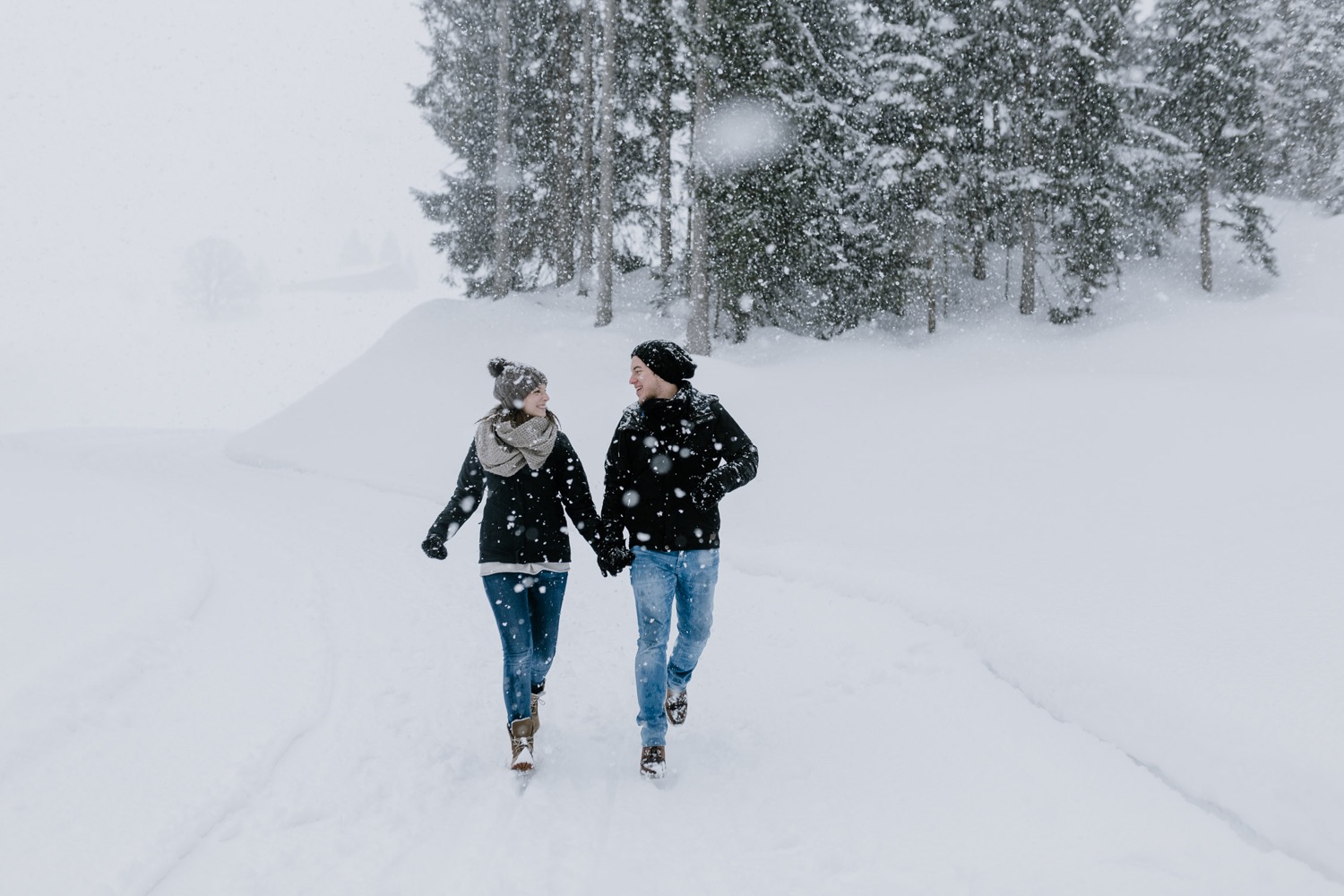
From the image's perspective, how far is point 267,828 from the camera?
3.66 metres

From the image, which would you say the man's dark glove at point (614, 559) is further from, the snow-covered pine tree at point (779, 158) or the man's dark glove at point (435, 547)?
the snow-covered pine tree at point (779, 158)

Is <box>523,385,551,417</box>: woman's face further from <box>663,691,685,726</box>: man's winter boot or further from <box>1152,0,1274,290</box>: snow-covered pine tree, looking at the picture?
<box>1152,0,1274,290</box>: snow-covered pine tree

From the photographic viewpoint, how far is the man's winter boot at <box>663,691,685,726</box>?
15.5 ft

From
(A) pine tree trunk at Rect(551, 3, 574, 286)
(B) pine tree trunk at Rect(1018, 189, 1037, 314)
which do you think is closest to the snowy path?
(B) pine tree trunk at Rect(1018, 189, 1037, 314)

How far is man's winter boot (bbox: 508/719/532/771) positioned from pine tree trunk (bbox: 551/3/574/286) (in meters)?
21.9

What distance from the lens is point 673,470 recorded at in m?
4.05

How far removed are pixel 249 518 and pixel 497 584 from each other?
9002mm

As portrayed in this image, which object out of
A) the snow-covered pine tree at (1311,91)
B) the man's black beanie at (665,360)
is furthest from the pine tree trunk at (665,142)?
the snow-covered pine tree at (1311,91)

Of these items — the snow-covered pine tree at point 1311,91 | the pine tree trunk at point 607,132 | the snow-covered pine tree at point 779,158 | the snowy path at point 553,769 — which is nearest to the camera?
the snowy path at point 553,769

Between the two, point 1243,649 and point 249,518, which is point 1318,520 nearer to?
point 1243,649

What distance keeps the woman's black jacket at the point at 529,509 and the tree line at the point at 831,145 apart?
14.6 meters

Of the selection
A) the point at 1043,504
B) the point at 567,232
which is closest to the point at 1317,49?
the point at 567,232

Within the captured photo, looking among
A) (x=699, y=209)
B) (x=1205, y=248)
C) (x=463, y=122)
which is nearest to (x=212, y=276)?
(x=463, y=122)

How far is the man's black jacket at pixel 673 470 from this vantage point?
157 inches
